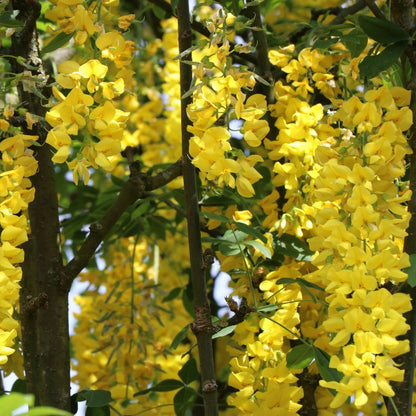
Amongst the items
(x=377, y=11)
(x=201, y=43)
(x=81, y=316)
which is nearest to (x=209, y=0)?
(x=201, y=43)

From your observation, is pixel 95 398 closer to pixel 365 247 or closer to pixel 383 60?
pixel 365 247

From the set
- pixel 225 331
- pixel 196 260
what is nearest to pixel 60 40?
pixel 196 260

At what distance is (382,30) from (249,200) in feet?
1.43

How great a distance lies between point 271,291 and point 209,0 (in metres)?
0.45

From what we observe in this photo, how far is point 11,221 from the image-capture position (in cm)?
113

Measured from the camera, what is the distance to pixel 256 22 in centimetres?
161

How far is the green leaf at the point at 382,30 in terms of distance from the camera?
3.87ft

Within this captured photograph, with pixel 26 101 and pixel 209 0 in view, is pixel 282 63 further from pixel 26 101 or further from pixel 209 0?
pixel 26 101

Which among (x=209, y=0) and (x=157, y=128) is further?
(x=157, y=128)

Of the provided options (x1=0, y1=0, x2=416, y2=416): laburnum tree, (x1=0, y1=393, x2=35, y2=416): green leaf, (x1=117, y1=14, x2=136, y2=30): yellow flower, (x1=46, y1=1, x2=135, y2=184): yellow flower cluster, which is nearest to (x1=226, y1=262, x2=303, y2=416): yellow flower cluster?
(x1=0, y1=0, x2=416, y2=416): laburnum tree

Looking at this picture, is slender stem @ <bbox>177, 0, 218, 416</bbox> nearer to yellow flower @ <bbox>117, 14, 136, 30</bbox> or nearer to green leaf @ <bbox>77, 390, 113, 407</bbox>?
yellow flower @ <bbox>117, 14, 136, 30</bbox>

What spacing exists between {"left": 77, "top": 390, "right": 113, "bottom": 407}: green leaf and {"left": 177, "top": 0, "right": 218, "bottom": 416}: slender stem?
0.20 metres

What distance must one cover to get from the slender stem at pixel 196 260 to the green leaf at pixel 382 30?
24 centimetres

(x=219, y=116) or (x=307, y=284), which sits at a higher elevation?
(x=219, y=116)
